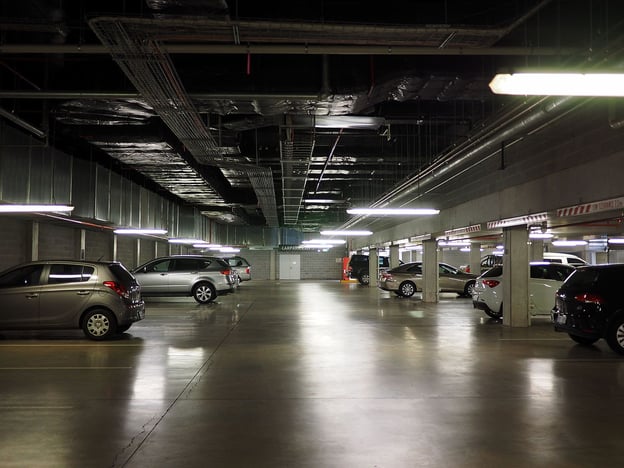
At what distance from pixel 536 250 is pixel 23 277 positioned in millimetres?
18811

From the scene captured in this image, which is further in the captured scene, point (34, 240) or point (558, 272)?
point (34, 240)

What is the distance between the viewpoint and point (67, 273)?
11.4 metres

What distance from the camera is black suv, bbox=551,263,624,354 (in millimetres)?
9945

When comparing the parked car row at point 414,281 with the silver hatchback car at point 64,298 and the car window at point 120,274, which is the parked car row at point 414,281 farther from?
the silver hatchback car at point 64,298

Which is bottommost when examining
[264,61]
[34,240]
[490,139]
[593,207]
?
[34,240]

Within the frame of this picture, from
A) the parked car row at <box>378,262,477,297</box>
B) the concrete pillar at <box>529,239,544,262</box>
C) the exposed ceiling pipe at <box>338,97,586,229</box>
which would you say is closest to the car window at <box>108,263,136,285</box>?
the exposed ceiling pipe at <box>338,97,586,229</box>

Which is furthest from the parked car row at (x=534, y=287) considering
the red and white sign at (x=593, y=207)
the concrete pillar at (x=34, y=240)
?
the concrete pillar at (x=34, y=240)

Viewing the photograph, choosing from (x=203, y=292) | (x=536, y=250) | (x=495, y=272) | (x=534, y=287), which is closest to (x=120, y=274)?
(x=203, y=292)

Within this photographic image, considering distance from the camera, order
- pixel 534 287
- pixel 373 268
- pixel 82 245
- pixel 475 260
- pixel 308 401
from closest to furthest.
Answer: pixel 308 401 < pixel 534 287 < pixel 82 245 < pixel 475 260 < pixel 373 268

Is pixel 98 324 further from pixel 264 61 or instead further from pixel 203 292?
pixel 203 292

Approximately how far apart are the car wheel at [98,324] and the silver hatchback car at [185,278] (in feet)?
30.2

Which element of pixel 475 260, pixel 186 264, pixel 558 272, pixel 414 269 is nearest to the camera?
pixel 558 272

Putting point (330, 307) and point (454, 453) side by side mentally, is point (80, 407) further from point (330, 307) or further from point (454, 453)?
point (330, 307)

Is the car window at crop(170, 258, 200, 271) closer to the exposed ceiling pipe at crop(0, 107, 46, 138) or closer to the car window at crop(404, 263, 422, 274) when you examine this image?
the car window at crop(404, 263, 422, 274)
